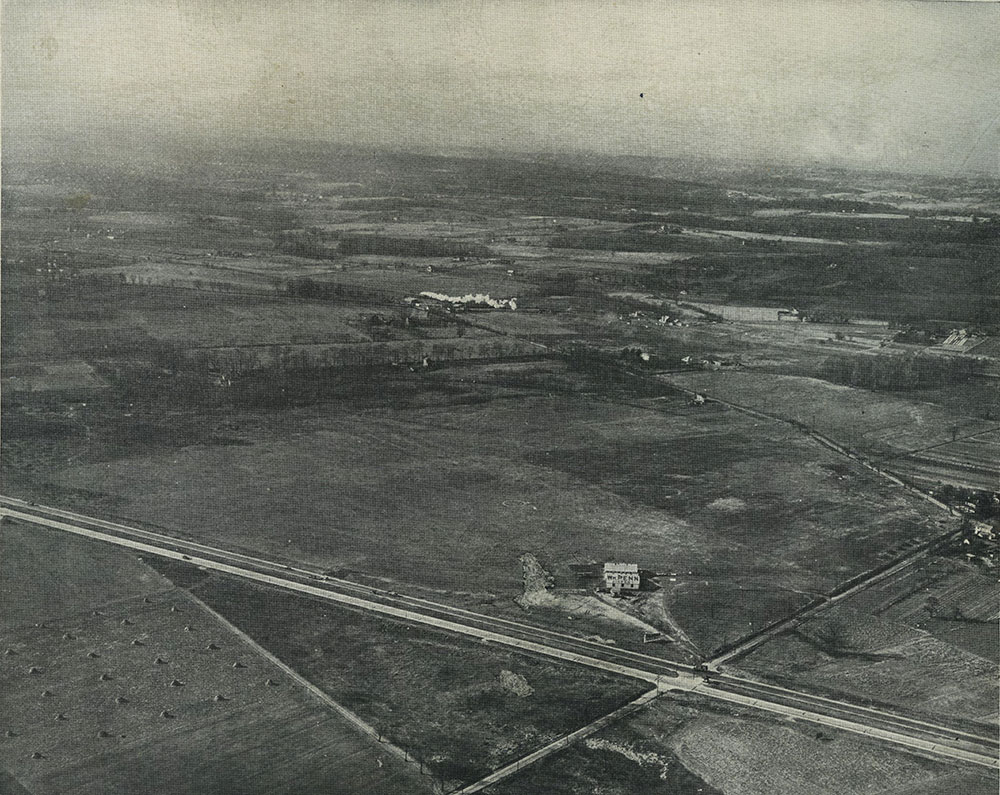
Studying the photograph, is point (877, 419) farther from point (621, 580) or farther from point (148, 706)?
point (148, 706)

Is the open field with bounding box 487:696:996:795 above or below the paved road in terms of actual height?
below

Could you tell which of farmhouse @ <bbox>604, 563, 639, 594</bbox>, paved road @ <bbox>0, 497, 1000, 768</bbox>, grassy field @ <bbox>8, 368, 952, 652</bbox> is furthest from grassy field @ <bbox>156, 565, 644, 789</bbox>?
farmhouse @ <bbox>604, 563, 639, 594</bbox>

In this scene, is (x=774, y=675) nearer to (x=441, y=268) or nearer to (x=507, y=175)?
(x=507, y=175)

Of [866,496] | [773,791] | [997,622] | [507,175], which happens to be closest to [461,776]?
[773,791]

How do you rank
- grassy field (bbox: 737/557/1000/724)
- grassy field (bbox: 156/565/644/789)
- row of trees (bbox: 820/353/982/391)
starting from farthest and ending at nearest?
row of trees (bbox: 820/353/982/391), grassy field (bbox: 737/557/1000/724), grassy field (bbox: 156/565/644/789)

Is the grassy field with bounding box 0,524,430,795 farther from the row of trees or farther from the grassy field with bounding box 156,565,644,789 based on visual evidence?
the row of trees

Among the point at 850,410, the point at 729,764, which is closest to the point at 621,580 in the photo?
the point at 729,764
